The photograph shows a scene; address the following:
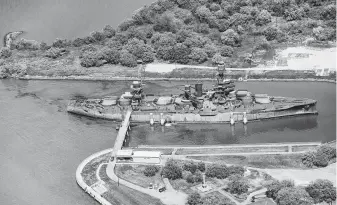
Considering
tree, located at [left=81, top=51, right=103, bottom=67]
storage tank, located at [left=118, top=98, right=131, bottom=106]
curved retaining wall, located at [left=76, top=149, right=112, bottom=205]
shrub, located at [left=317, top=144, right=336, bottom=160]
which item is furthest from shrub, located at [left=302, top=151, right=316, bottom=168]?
tree, located at [left=81, top=51, right=103, bottom=67]

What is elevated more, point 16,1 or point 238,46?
point 16,1

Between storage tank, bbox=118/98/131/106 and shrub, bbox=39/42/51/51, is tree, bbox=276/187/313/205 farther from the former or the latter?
shrub, bbox=39/42/51/51

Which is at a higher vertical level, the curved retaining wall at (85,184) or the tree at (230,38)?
the tree at (230,38)

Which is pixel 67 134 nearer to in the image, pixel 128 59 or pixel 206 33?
pixel 128 59

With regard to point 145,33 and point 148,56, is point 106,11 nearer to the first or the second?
point 145,33

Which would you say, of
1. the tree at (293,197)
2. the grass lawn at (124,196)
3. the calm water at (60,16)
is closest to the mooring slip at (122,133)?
the grass lawn at (124,196)

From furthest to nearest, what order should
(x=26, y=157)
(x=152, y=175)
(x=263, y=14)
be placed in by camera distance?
(x=263, y=14)
(x=26, y=157)
(x=152, y=175)

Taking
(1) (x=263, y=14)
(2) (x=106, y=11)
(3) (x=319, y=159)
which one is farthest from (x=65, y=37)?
(3) (x=319, y=159)

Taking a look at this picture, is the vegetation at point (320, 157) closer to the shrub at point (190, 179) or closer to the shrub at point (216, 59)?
the shrub at point (190, 179)
